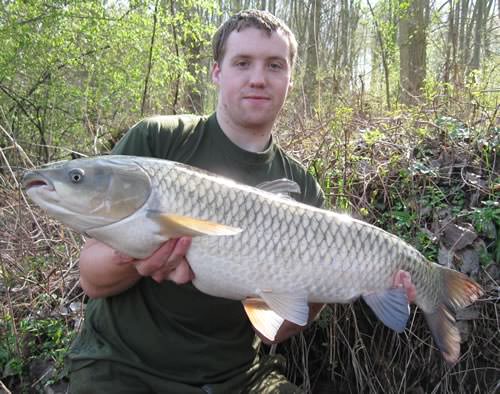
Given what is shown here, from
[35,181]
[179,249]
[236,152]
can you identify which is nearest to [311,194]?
[236,152]

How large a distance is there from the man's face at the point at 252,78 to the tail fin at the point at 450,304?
2.80 feet

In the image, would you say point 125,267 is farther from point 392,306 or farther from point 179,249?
point 392,306

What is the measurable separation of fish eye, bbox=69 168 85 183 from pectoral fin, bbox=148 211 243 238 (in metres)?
0.20

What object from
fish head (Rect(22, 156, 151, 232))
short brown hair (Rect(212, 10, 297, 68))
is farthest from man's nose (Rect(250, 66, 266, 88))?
fish head (Rect(22, 156, 151, 232))

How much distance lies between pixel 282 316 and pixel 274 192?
0.37m

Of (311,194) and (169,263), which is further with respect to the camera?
(311,194)

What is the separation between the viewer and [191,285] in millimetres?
1599

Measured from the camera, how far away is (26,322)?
2357 mm

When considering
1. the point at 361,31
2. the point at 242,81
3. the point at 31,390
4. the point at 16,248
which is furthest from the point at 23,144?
the point at 361,31

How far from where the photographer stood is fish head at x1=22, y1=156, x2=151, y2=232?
4.04ft

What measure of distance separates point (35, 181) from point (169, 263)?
41 cm

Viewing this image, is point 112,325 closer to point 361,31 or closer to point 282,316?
point 282,316

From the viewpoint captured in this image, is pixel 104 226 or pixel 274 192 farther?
pixel 274 192

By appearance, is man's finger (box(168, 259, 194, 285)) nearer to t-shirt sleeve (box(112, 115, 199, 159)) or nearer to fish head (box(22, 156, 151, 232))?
fish head (box(22, 156, 151, 232))
